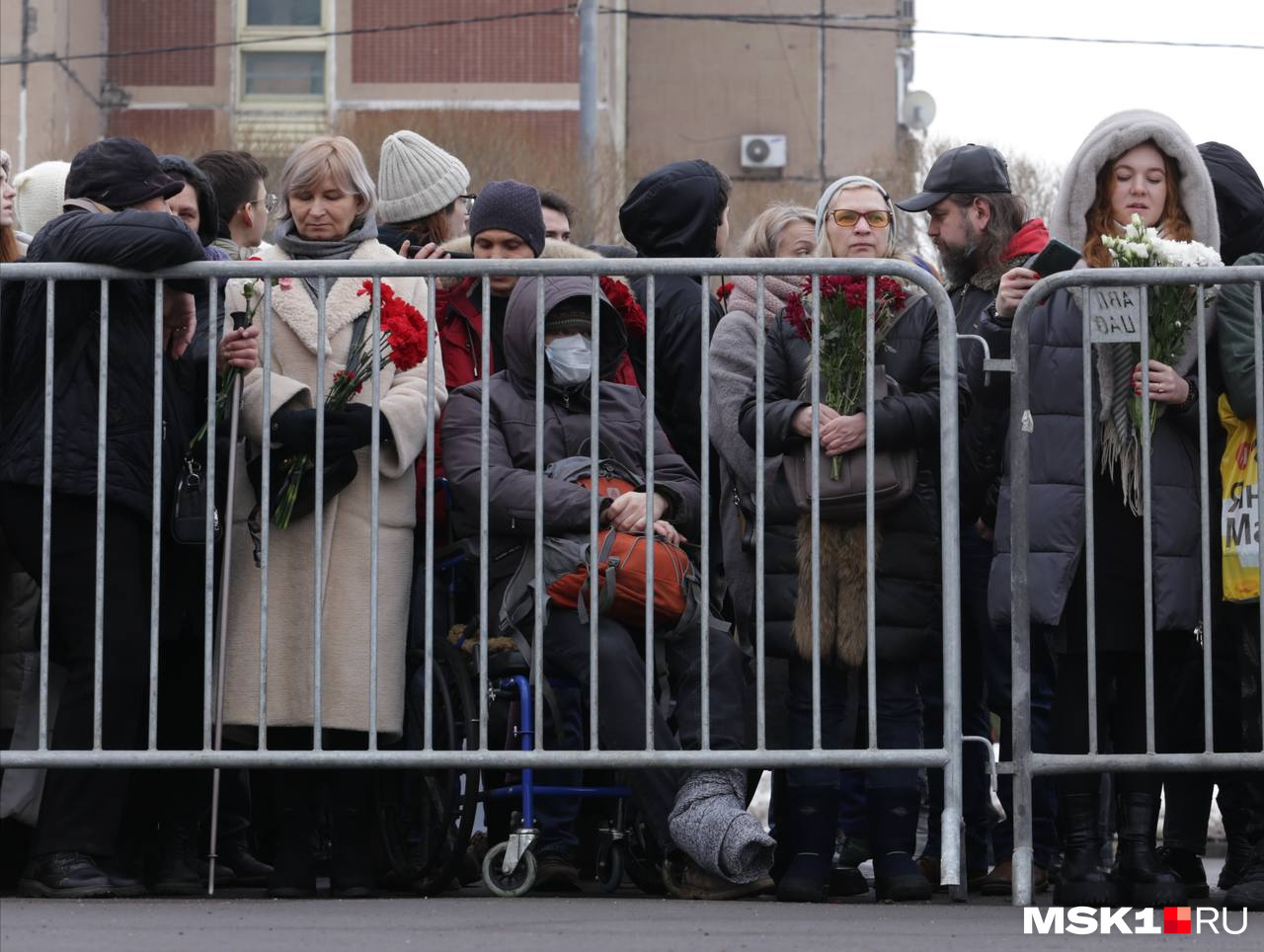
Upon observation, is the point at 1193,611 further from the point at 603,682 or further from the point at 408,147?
the point at 408,147

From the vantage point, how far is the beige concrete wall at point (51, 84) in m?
39.1

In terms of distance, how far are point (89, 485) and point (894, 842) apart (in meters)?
2.42

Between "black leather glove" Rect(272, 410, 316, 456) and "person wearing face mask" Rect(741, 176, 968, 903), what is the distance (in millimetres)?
1203

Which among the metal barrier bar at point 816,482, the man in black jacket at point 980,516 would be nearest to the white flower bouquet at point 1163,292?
the man in black jacket at point 980,516

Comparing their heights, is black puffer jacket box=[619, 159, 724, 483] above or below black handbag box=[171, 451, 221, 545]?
above

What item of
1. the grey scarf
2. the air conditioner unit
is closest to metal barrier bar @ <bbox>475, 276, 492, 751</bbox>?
the grey scarf

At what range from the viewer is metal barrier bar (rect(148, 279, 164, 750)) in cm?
611

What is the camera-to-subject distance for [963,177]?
7.44 metres

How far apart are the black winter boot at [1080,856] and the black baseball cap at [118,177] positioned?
3.13 meters

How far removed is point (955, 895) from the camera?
642 cm

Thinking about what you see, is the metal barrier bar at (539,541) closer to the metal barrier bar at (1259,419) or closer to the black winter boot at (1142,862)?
the black winter boot at (1142,862)

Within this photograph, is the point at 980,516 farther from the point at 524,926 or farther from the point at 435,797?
the point at 524,926

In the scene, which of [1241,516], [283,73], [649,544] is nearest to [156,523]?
[649,544]

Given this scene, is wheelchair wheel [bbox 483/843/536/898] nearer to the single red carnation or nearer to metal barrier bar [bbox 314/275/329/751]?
metal barrier bar [bbox 314/275/329/751]
